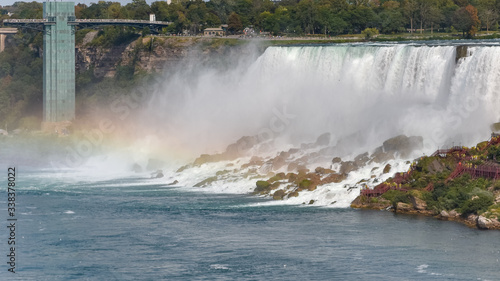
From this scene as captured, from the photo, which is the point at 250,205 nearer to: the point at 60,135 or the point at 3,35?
the point at 60,135

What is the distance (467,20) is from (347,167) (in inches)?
1648

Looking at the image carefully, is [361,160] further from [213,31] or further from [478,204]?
[213,31]

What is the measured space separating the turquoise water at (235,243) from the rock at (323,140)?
10585mm

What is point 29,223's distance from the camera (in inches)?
1986

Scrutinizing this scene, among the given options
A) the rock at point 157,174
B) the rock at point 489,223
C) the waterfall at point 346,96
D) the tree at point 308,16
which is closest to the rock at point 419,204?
the rock at point 489,223

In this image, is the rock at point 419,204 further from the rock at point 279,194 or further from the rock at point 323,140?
the rock at point 323,140

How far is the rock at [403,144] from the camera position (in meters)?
57.3

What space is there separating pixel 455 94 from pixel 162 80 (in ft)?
128

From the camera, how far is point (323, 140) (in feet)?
215

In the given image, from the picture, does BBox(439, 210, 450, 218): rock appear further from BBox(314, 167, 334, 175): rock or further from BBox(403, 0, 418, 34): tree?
BBox(403, 0, 418, 34): tree

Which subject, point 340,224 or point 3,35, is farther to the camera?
point 3,35

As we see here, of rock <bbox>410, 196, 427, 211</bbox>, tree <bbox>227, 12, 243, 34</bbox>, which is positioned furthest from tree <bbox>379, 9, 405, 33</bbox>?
rock <bbox>410, 196, 427, 211</bbox>

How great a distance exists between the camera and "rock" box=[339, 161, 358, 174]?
187 ft

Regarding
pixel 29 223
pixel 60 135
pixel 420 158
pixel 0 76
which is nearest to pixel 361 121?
pixel 420 158
